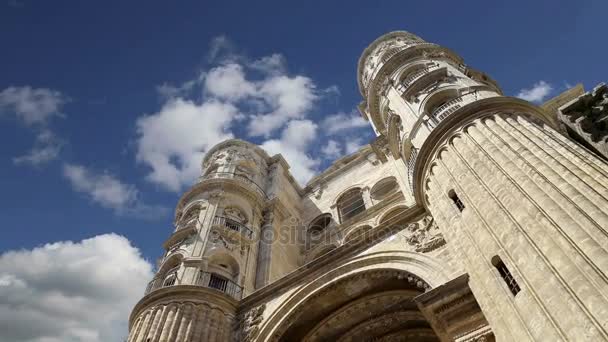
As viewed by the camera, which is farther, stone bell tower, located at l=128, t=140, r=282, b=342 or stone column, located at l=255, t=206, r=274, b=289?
stone column, located at l=255, t=206, r=274, b=289

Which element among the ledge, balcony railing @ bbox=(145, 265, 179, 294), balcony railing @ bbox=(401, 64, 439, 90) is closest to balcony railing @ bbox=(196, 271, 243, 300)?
the ledge

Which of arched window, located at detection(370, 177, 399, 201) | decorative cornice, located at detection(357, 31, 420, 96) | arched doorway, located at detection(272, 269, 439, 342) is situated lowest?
arched doorway, located at detection(272, 269, 439, 342)

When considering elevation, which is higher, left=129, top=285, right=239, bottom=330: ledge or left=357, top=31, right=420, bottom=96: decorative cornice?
left=357, top=31, right=420, bottom=96: decorative cornice

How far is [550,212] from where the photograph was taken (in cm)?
899

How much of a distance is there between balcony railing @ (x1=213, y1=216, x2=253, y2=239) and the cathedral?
7 cm

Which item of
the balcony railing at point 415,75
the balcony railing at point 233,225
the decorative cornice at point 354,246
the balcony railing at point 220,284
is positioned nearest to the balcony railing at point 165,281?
the balcony railing at point 220,284

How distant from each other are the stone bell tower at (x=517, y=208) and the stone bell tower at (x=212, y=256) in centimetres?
777

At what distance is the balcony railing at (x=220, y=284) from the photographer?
16.9 metres

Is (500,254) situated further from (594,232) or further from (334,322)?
(334,322)

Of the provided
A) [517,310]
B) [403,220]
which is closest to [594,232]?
[517,310]

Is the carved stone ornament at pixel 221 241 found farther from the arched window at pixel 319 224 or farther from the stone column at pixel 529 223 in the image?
the stone column at pixel 529 223

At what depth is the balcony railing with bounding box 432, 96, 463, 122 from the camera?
1611 cm

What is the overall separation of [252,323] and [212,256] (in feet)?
13.2

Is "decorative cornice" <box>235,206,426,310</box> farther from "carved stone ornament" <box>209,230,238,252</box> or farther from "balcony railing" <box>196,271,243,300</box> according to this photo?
"carved stone ornament" <box>209,230,238,252</box>
